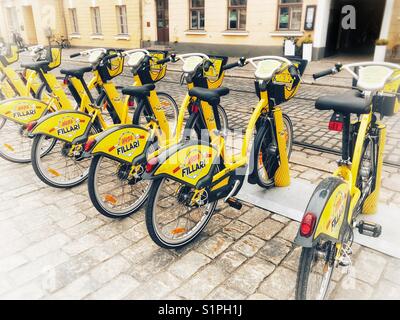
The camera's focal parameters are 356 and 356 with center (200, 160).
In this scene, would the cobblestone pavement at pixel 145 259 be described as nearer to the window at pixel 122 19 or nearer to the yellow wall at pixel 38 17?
the window at pixel 122 19

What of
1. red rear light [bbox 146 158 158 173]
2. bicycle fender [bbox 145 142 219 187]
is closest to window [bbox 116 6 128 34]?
bicycle fender [bbox 145 142 219 187]

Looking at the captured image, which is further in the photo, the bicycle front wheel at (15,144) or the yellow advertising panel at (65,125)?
the bicycle front wheel at (15,144)

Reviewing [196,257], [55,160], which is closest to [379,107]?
[196,257]

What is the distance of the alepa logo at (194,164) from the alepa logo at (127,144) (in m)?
0.87

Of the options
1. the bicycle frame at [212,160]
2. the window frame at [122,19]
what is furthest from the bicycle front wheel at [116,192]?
the window frame at [122,19]

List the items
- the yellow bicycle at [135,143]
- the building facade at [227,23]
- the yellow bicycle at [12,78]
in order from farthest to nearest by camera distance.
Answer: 1. the building facade at [227,23]
2. the yellow bicycle at [12,78]
3. the yellow bicycle at [135,143]

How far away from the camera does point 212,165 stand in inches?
116

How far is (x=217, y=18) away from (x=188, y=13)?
168cm

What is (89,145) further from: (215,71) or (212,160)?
(215,71)

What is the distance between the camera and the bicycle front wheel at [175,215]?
110 inches

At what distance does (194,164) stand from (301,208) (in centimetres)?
142

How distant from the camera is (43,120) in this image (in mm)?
3809

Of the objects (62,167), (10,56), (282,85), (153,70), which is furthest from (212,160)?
(10,56)
